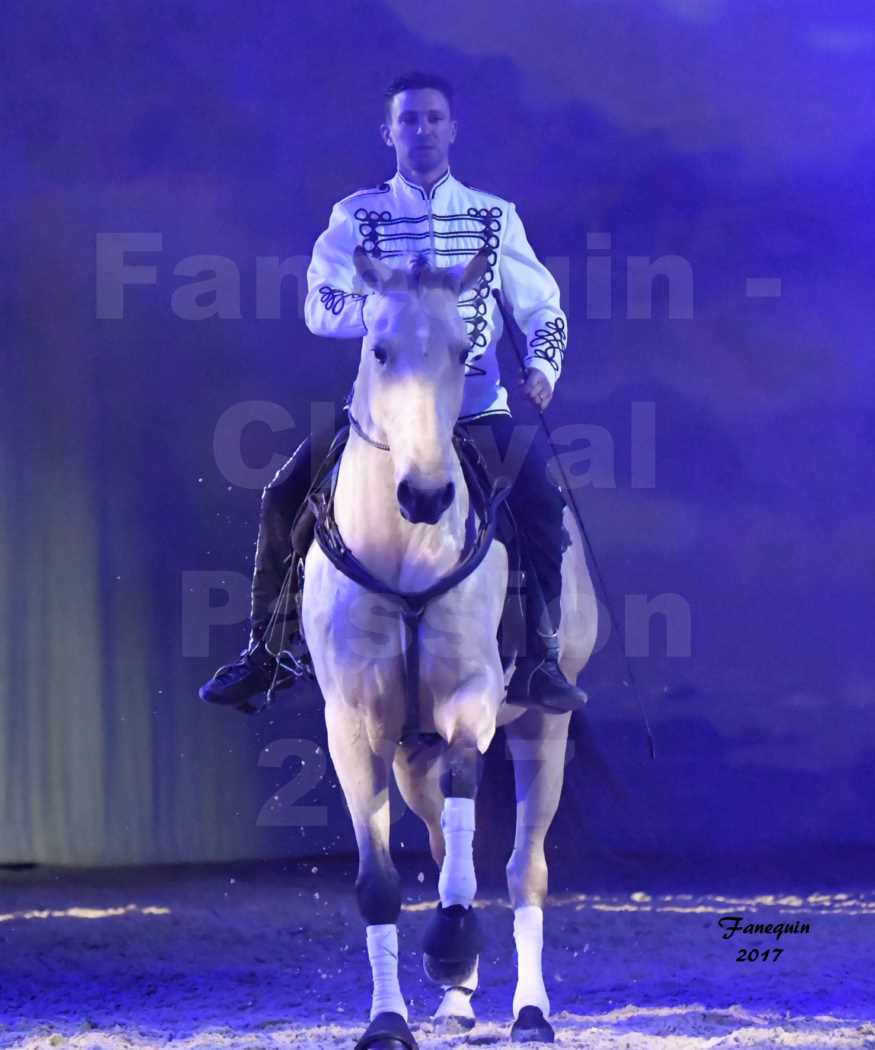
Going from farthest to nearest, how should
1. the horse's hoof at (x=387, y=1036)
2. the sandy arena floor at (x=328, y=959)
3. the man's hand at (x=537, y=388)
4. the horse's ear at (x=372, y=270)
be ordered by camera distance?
the sandy arena floor at (x=328, y=959), the man's hand at (x=537, y=388), the horse's hoof at (x=387, y=1036), the horse's ear at (x=372, y=270)

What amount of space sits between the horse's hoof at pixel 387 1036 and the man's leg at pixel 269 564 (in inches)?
45.5

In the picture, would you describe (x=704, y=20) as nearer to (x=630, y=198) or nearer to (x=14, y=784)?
(x=630, y=198)

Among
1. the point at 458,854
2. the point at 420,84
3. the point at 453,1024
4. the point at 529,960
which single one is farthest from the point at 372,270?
the point at 453,1024

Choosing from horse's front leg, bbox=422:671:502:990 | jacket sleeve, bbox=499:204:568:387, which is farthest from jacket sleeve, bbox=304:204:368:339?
horse's front leg, bbox=422:671:502:990

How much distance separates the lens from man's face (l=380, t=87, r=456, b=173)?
421 cm

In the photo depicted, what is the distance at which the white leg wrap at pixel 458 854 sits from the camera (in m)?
3.54

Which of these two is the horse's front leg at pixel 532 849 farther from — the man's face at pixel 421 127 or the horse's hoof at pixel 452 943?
the man's face at pixel 421 127

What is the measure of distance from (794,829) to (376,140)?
10.7 feet

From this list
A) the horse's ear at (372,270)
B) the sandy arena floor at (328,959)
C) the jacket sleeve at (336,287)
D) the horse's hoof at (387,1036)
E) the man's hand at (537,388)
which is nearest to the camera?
the horse's ear at (372,270)

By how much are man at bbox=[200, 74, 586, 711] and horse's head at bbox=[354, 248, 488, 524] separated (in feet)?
2.02

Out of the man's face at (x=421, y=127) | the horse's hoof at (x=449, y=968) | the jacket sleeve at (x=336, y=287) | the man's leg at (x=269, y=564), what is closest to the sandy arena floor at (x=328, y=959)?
the horse's hoof at (x=449, y=968)

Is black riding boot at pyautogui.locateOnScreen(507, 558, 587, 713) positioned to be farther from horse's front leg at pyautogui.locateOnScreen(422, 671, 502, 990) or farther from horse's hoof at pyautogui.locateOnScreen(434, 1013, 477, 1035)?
horse's hoof at pyautogui.locateOnScreen(434, 1013, 477, 1035)

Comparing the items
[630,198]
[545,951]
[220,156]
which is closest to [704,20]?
[630,198]

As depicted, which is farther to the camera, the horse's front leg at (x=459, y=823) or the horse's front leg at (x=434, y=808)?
the horse's front leg at (x=434, y=808)
